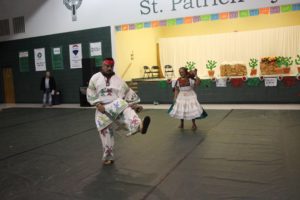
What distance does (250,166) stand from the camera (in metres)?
3.94

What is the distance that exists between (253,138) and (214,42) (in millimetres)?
9580

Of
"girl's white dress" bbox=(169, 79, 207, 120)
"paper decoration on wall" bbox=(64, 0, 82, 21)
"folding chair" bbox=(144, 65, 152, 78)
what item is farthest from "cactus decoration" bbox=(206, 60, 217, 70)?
"girl's white dress" bbox=(169, 79, 207, 120)

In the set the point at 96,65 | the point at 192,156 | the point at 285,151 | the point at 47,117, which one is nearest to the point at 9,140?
the point at 47,117

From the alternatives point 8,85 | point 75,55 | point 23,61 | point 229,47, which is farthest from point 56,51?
point 229,47

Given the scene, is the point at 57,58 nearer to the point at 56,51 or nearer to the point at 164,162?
the point at 56,51

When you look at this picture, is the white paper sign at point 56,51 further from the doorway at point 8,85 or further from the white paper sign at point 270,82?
the white paper sign at point 270,82

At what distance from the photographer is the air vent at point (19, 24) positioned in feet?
44.4


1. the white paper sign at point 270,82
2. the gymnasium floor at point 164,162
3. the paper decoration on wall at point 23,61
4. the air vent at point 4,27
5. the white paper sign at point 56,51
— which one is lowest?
the gymnasium floor at point 164,162

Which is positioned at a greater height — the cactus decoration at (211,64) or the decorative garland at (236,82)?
the cactus decoration at (211,64)

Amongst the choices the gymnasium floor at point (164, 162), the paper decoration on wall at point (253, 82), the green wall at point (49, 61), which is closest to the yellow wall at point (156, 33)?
the green wall at point (49, 61)

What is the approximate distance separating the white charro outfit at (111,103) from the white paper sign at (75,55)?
848 cm

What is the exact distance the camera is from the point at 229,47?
1414cm

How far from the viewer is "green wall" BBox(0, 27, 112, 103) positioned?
11.9 metres

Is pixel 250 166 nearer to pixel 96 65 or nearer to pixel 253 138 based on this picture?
pixel 253 138
